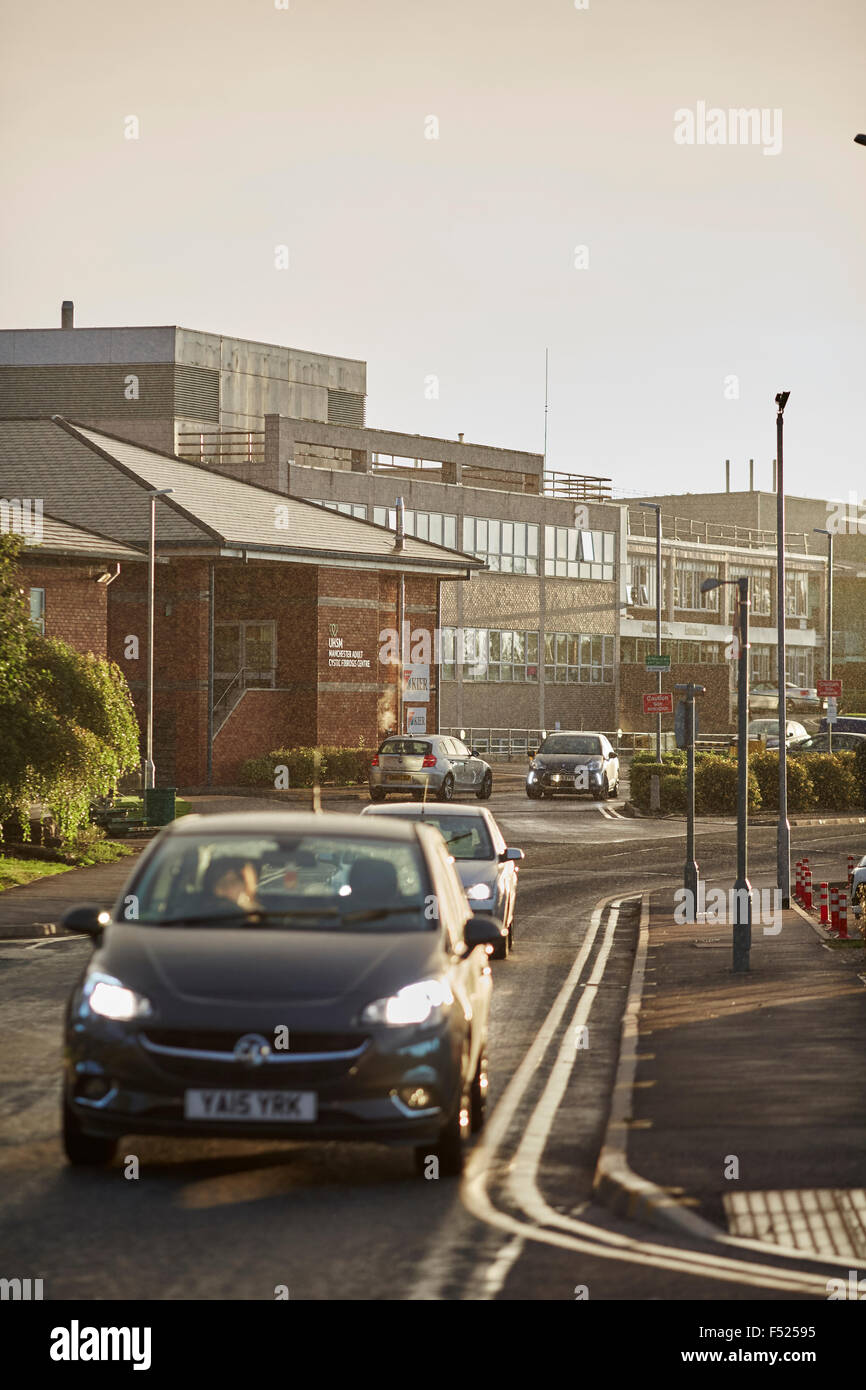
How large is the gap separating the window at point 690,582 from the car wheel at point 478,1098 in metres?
89.0

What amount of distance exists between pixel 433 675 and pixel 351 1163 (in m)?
52.6

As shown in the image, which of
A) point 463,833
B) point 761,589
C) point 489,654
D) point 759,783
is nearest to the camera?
point 463,833

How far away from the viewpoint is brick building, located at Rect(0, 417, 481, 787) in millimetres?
50594

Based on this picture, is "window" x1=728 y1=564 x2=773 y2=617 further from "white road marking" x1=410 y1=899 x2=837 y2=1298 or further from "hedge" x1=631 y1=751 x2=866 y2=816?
"white road marking" x1=410 y1=899 x2=837 y2=1298

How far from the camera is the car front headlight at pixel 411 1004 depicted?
7879mm

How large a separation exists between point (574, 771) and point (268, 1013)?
39520 millimetres

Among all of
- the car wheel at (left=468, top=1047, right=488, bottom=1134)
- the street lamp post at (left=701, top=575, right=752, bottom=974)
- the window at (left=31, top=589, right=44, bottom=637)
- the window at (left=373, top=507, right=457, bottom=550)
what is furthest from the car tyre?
the car wheel at (left=468, top=1047, right=488, bottom=1134)

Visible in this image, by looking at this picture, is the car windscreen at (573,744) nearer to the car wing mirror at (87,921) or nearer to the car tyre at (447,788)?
the car tyre at (447,788)

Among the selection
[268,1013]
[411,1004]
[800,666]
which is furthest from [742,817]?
[800,666]

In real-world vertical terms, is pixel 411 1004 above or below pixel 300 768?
above

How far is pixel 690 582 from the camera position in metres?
99.9

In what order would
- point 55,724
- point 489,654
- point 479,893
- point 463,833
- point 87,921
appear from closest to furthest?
point 87,921, point 479,893, point 463,833, point 55,724, point 489,654

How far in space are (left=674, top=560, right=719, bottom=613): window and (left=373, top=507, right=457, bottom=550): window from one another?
25.5m

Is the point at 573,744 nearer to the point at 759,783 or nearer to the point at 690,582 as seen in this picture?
the point at 759,783
